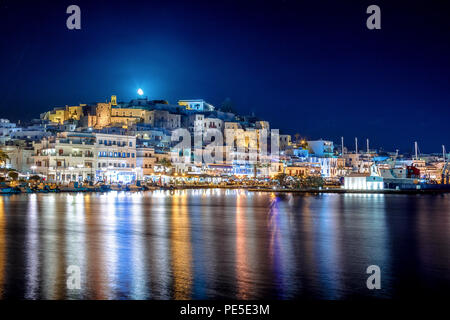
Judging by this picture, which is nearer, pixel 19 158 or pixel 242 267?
pixel 242 267

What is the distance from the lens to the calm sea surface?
970 centimetres

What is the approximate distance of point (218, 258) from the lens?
1327 cm

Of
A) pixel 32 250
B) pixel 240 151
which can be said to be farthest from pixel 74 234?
pixel 240 151

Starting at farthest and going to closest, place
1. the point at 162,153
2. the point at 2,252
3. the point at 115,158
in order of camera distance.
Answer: the point at 162,153 < the point at 115,158 < the point at 2,252

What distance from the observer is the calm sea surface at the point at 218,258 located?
970 cm

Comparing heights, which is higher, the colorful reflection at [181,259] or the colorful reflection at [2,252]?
the colorful reflection at [2,252]

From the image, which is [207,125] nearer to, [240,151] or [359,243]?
[240,151]

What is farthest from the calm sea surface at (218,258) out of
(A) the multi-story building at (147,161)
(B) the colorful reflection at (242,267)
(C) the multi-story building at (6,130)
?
(C) the multi-story building at (6,130)

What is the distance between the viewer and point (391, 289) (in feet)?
32.4

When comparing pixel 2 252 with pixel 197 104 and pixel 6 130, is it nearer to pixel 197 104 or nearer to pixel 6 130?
pixel 6 130

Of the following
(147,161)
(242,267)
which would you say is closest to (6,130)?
(147,161)

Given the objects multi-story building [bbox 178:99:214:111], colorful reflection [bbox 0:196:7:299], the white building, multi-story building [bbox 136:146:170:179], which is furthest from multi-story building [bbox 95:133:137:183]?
multi-story building [bbox 178:99:214:111]

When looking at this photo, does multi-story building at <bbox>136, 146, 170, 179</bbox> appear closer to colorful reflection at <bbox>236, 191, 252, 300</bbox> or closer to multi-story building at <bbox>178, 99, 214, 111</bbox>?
multi-story building at <bbox>178, 99, 214, 111</bbox>

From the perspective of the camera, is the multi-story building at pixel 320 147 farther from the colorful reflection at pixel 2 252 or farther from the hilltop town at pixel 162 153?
the colorful reflection at pixel 2 252
